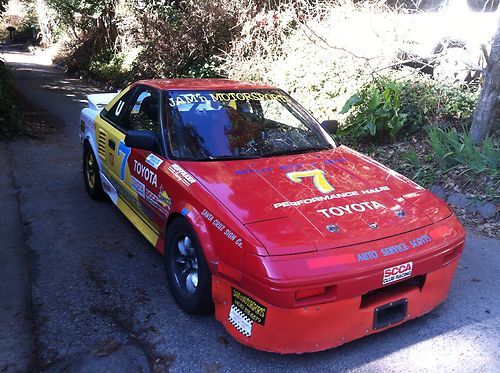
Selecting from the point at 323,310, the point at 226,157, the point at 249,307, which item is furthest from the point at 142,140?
the point at 323,310

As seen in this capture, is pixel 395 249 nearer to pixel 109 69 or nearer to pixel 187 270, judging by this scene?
pixel 187 270

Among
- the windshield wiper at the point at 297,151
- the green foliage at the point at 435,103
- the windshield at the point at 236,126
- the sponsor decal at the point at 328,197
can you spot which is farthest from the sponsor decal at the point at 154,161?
the green foliage at the point at 435,103

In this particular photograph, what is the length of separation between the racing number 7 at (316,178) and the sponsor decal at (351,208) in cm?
23

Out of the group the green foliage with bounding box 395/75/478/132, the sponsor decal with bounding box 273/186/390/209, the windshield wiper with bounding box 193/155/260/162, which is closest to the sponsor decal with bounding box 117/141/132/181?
the windshield wiper with bounding box 193/155/260/162

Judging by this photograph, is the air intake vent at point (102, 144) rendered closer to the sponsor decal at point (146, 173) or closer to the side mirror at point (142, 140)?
the sponsor decal at point (146, 173)

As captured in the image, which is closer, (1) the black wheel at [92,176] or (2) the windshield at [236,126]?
(2) the windshield at [236,126]

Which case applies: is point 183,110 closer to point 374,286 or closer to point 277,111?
point 277,111

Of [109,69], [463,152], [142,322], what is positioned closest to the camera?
[142,322]

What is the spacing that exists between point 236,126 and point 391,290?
1784mm

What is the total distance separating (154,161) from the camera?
11.8 ft

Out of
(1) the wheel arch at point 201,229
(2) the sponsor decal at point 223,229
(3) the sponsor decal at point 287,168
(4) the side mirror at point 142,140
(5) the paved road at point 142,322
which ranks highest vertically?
(4) the side mirror at point 142,140

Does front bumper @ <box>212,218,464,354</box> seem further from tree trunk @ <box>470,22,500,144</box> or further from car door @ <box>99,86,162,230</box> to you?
tree trunk @ <box>470,22,500,144</box>

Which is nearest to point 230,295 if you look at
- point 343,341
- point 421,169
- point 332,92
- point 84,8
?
point 343,341

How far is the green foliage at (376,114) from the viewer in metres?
6.32
